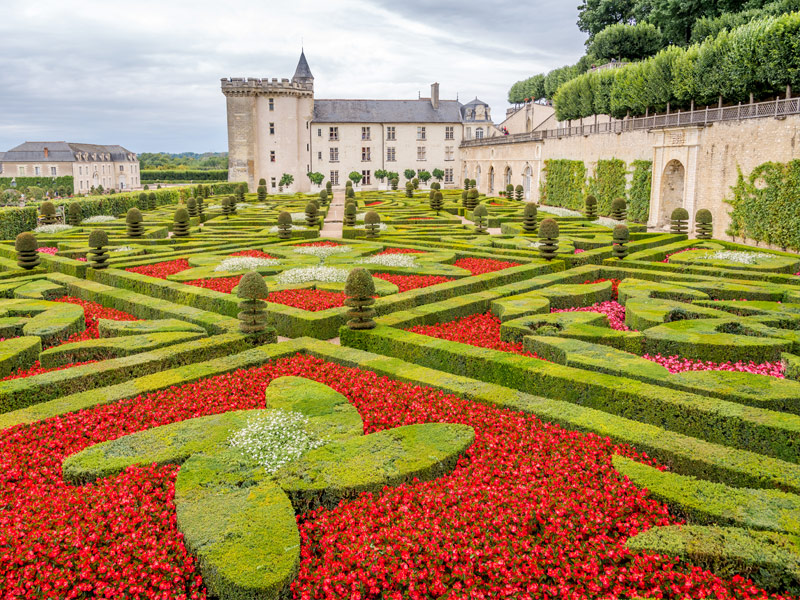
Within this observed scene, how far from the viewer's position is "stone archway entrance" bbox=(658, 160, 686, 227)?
98.8 ft

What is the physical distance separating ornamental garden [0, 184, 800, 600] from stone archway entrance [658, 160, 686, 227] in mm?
17483

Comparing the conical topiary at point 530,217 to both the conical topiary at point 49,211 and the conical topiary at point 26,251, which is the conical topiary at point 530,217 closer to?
the conical topiary at point 26,251

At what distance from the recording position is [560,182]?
→ 43031mm

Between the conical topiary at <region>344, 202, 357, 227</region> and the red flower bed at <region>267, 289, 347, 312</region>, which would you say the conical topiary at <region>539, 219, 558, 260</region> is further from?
the conical topiary at <region>344, 202, 357, 227</region>

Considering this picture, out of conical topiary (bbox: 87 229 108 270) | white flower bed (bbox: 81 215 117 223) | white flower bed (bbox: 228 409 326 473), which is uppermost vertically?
white flower bed (bbox: 81 215 117 223)

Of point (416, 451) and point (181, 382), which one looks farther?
point (181, 382)

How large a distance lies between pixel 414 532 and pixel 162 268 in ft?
46.3

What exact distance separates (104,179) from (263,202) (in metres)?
57.0

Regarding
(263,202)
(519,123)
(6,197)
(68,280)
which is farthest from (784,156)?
(6,197)

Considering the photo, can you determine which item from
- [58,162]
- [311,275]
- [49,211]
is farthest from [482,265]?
[58,162]

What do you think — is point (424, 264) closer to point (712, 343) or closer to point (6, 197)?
point (712, 343)

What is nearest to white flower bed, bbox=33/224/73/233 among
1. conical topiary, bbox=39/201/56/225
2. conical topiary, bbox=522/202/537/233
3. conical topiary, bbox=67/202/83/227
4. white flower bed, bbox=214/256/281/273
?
conical topiary, bbox=67/202/83/227

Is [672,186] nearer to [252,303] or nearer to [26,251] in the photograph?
[252,303]

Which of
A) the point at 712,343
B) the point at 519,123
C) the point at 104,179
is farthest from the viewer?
the point at 104,179
